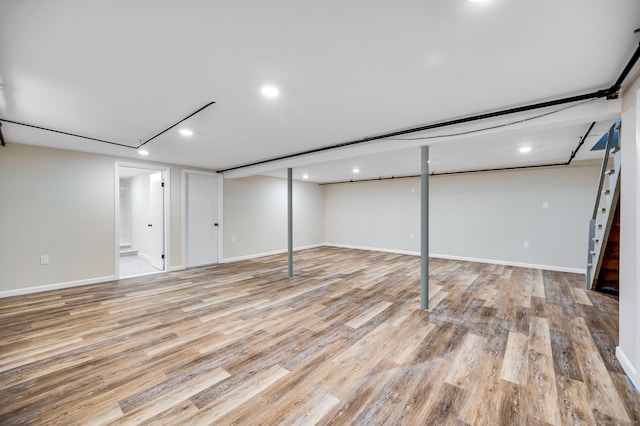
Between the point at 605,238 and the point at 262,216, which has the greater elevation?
the point at 262,216

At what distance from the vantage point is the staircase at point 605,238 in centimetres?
339

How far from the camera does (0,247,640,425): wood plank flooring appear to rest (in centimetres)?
168

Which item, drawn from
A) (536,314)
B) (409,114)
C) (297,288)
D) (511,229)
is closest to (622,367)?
(536,314)

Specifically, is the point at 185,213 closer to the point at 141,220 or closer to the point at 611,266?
the point at 141,220

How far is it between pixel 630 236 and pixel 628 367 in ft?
3.45

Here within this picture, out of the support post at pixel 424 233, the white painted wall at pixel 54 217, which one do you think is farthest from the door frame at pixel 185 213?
the support post at pixel 424 233

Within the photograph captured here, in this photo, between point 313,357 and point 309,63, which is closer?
point 309,63

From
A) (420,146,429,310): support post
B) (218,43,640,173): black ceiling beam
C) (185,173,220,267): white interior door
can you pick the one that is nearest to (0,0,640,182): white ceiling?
(218,43,640,173): black ceiling beam

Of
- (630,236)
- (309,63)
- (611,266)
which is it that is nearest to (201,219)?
(309,63)

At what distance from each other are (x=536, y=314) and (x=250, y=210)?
249 inches

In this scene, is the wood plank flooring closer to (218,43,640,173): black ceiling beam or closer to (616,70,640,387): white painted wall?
(616,70,640,387): white painted wall

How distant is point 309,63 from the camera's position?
1.86 metres

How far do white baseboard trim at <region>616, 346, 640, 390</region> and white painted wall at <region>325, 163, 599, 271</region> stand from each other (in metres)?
4.08

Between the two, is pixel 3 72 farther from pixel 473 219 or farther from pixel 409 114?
pixel 473 219
